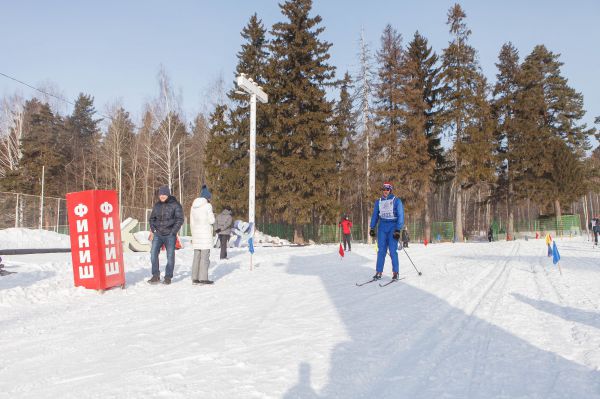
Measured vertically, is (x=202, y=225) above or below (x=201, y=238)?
above

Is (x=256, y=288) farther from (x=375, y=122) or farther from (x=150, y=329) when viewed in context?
(x=375, y=122)

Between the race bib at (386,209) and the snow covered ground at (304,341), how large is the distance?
4.77 ft

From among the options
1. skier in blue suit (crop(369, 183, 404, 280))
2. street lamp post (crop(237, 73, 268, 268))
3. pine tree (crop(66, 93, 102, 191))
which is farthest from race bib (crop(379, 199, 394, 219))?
pine tree (crop(66, 93, 102, 191))

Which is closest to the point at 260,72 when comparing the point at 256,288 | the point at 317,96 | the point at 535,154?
the point at 317,96

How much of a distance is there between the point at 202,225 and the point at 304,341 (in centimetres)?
461

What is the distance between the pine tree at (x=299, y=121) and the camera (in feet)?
96.8

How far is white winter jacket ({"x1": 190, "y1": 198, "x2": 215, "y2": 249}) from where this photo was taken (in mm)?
7910

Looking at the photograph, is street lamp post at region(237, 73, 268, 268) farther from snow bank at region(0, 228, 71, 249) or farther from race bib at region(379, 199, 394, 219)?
race bib at region(379, 199, 394, 219)

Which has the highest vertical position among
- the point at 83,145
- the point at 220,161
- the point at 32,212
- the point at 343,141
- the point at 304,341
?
the point at 83,145

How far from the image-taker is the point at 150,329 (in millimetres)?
4473

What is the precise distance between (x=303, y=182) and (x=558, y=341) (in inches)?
1018

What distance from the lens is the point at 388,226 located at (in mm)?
8281

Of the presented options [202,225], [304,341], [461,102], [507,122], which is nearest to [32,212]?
[202,225]

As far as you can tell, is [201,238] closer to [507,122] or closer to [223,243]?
[223,243]
